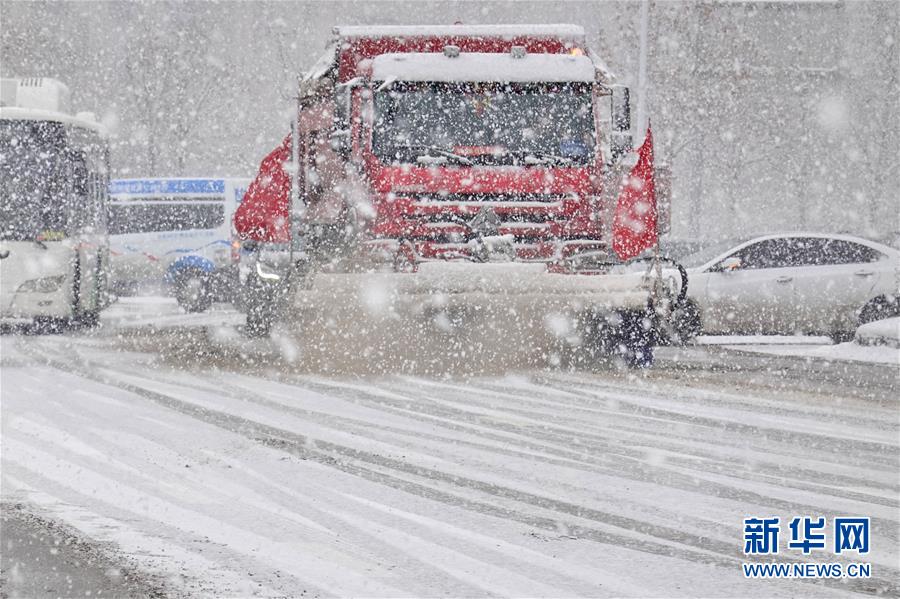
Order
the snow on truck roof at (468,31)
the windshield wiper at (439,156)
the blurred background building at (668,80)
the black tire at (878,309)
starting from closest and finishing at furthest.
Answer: the windshield wiper at (439,156)
the snow on truck roof at (468,31)
the black tire at (878,309)
the blurred background building at (668,80)

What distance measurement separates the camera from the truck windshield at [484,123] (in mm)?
12906

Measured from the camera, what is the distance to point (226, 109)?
132 feet

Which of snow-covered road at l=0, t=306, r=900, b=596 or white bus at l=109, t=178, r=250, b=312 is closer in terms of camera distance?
snow-covered road at l=0, t=306, r=900, b=596

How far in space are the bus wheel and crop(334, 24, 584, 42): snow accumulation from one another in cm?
967

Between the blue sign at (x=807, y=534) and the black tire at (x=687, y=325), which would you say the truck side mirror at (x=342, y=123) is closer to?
the black tire at (x=687, y=325)

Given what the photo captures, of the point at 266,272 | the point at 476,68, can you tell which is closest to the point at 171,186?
the point at 266,272

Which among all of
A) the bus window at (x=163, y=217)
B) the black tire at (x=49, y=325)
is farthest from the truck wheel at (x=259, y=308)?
the bus window at (x=163, y=217)

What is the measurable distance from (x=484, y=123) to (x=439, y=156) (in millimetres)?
563

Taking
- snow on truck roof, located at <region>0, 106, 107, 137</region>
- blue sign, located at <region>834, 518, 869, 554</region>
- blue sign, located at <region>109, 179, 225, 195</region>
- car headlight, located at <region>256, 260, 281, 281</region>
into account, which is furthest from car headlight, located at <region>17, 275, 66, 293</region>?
blue sign, located at <region>834, 518, 869, 554</region>

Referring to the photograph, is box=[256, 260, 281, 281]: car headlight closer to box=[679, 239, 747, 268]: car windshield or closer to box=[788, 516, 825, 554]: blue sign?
box=[679, 239, 747, 268]: car windshield

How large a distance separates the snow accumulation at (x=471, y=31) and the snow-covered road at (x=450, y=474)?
3.58m

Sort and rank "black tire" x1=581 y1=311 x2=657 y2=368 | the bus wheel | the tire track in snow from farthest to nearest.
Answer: the bus wheel < "black tire" x1=581 y1=311 x2=657 y2=368 < the tire track in snow

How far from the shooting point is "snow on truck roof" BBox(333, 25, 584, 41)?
13539 millimetres

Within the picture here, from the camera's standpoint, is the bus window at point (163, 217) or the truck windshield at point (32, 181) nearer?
the truck windshield at point (32, 181)
